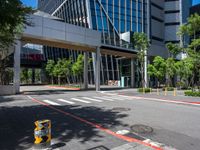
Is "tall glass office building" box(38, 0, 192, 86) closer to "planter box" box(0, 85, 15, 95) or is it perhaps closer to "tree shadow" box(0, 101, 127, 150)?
"planter box" box(0, 85, 15, 95)

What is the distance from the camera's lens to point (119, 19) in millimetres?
53031

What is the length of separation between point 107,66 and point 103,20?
11620mm

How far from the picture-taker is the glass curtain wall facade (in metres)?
48.1

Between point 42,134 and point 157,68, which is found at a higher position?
point 157,68

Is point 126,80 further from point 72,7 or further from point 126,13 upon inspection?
point 72,7

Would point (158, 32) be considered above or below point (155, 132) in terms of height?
above

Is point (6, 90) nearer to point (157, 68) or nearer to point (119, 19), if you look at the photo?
point (157, 68)

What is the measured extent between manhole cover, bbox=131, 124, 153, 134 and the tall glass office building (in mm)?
25625

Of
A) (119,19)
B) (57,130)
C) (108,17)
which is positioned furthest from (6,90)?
(119,19)

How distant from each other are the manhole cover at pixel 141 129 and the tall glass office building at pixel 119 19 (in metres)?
25.6

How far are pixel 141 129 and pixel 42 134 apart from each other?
4.11m

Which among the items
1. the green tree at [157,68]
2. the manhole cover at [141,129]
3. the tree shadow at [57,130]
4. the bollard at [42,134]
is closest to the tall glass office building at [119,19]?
the green tree at [157,68]

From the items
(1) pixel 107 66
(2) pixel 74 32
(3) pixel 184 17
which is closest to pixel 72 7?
(1) pixel 107 66

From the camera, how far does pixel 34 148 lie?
5535 mm
